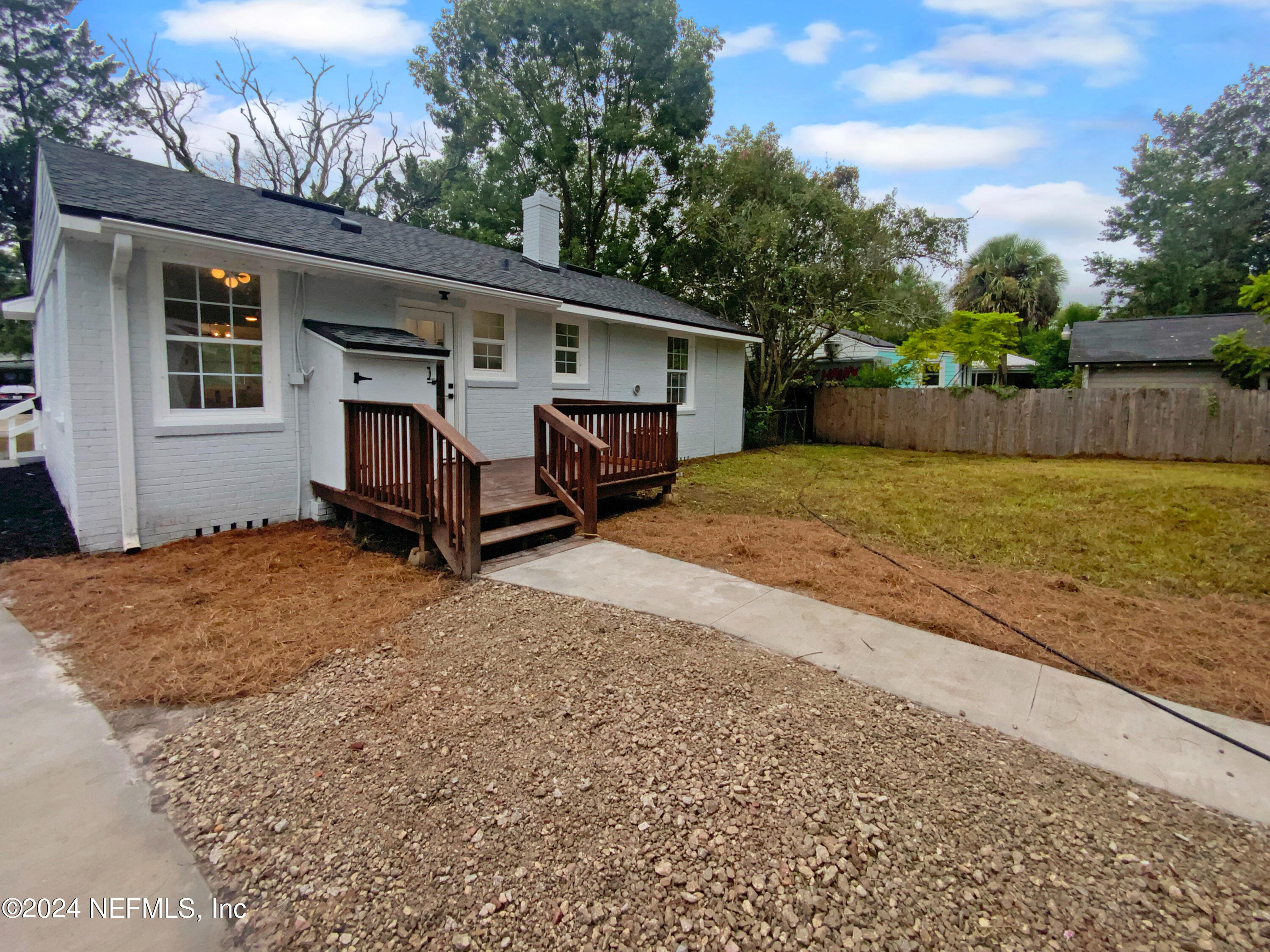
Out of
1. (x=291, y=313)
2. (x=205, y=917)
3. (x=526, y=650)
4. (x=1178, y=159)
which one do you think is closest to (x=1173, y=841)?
(x=526, y=650)

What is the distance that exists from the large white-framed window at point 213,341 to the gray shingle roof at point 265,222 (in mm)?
416

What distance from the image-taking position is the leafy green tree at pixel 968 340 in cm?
1745

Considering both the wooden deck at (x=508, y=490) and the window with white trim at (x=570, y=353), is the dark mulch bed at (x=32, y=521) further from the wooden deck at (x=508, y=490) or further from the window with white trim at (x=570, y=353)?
the window with white trim at (x=570, y=353)

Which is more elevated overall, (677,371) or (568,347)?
(568,347)

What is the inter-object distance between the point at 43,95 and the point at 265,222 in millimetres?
21571

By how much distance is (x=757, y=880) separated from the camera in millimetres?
1885

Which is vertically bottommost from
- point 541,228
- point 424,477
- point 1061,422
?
point 424,477

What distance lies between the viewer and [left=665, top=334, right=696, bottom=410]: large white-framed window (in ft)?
41.9

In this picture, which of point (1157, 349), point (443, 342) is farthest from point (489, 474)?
point (1157, 349)

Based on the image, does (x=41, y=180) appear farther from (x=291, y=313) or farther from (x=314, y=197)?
(x=314, y=197)

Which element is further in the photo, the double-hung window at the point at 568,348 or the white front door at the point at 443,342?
the double-hung window at the point at 568,348

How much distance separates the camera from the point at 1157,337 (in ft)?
59.1

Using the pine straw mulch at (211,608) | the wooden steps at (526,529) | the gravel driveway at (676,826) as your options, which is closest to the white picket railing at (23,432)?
the pine straw mulch at (211,608)

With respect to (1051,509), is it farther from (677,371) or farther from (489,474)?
(677,371)
